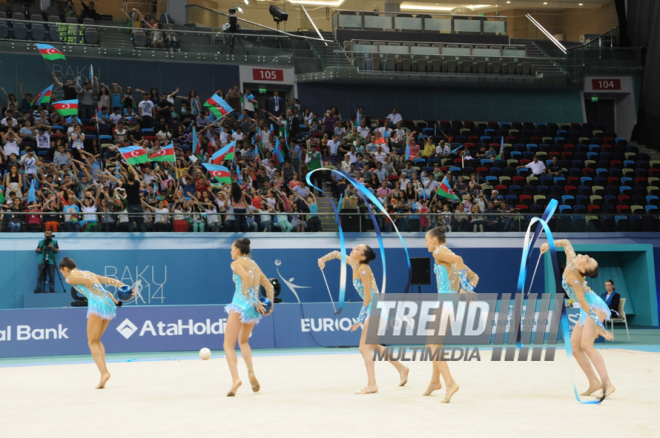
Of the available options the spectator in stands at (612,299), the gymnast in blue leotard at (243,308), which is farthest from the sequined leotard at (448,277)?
the spectator in stands at (612,299)

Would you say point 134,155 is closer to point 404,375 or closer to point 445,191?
point 445,191

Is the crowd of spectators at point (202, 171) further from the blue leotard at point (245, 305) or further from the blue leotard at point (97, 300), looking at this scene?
the blue leotard at point (245, 305)

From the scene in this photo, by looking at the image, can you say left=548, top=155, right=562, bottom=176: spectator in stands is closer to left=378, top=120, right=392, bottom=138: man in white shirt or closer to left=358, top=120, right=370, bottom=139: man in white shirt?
left=378, top=120, right=392, bottom=138: man in white shirt

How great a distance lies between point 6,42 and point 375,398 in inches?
888

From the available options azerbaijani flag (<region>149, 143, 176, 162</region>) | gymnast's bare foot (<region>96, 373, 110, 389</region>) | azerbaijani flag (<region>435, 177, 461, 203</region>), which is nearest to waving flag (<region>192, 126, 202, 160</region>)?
azerbaijani flag (<region>149, 143, 176, 162</region>)

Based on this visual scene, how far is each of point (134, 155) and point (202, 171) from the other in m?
2.11

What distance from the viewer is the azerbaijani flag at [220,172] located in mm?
20688

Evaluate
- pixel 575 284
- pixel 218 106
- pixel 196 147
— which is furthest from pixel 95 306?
pixel 218 106

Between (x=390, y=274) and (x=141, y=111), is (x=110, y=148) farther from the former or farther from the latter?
(x=390, y=274)

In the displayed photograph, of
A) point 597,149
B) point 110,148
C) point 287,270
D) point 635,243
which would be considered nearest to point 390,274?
point 287,270

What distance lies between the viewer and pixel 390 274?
21.6 meters

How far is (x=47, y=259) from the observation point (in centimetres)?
1833

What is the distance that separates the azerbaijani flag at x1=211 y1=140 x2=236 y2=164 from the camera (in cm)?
2138

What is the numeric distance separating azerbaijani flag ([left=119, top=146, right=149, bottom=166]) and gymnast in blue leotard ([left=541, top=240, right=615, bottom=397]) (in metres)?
14.5
